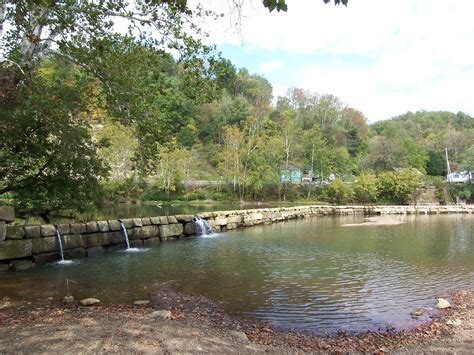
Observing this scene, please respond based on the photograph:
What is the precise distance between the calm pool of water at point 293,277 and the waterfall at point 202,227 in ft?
7.93

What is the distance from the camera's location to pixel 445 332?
5.85 metres

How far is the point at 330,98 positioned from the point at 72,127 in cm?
6616

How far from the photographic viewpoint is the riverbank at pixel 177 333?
4656 millimetres

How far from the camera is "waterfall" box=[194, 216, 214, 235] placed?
18.4 metres

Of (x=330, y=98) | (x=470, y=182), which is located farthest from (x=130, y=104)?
(x=330, y=98)

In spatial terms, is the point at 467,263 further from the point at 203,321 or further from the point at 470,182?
the point at 470,182

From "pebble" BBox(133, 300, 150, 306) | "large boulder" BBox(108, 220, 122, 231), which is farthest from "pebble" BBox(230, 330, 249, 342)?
"large boulder" BBox(108, 220, 122, 231)

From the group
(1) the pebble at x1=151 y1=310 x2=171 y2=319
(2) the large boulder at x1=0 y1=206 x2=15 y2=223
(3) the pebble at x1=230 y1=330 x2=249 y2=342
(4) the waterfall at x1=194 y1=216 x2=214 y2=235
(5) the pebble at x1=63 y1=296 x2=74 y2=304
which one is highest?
(2) the large boulder at x1=0 y1=206 x2=15 y2=223

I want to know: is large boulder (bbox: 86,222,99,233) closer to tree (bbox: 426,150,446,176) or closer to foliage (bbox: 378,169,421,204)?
foliage (bbox: 378,169,421,204)

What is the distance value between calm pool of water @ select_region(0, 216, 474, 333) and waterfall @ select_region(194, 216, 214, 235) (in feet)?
7.93

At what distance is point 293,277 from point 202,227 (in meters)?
9.36

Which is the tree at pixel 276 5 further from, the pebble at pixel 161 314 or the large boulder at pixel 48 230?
the large boulder at pixel 48 230

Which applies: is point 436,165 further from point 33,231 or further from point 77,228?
point 33,231

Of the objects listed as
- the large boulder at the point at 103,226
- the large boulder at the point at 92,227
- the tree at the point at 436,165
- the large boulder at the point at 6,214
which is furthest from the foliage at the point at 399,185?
the large boulder at the point at 6,214
